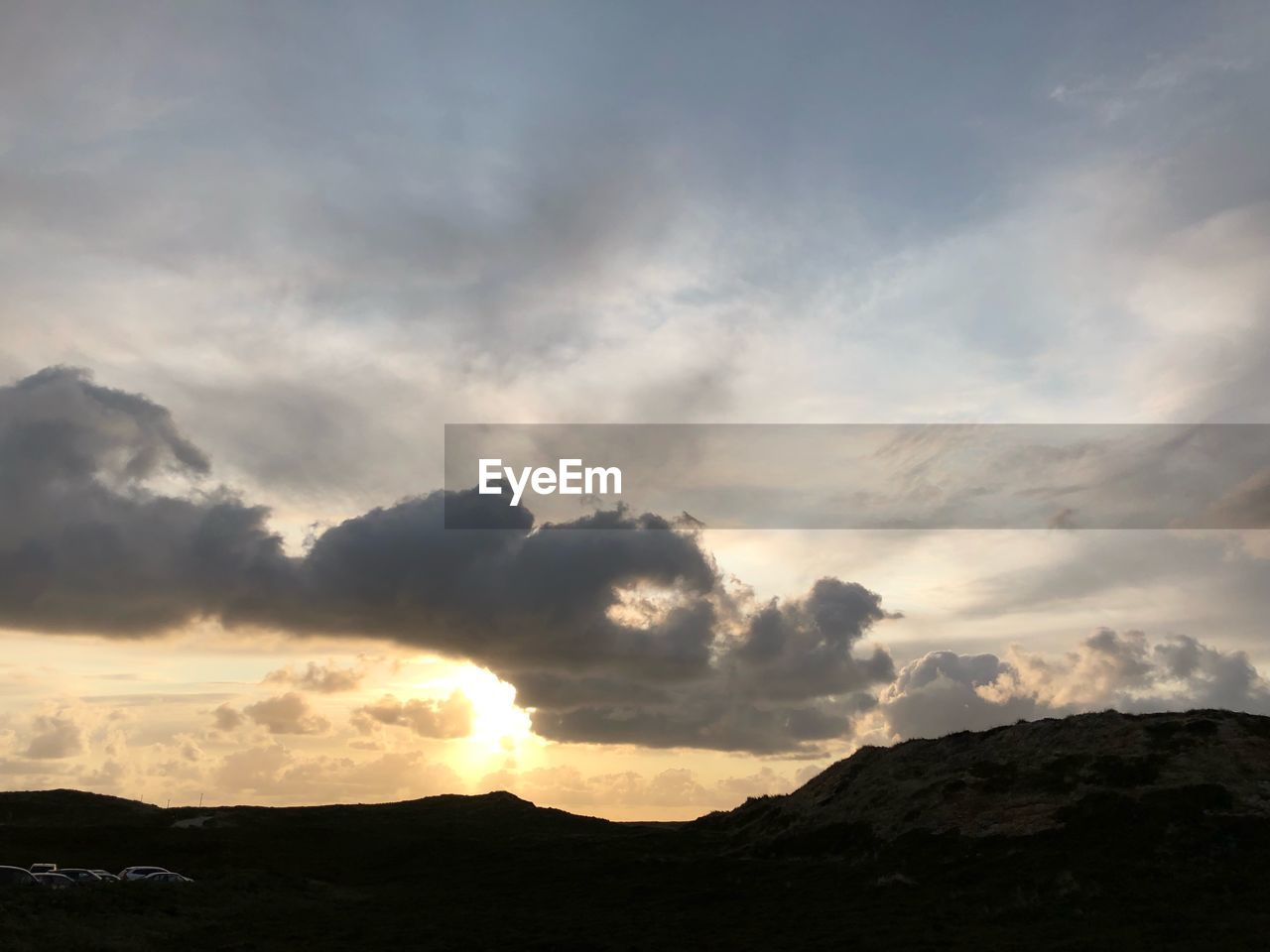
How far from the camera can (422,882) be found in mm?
86750

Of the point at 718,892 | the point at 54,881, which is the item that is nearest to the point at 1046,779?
the point at 718,892

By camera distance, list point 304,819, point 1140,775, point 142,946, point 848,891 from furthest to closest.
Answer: point 304,819 < point 1140,775 < point 848,891 < point 142,946

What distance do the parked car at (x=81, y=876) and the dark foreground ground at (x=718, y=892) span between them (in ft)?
19.2

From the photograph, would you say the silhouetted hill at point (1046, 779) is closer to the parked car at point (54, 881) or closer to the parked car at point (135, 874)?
the parked car at point (135, 874)

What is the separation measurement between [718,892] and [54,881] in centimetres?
4882

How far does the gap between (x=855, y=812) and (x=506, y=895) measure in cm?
3495

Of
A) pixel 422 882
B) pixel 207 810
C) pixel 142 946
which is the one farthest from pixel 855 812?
pixel 207 810

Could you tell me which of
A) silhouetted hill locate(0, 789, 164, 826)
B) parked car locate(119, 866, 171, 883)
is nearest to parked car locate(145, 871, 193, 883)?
parked car locate(119, 866, 171, 883)

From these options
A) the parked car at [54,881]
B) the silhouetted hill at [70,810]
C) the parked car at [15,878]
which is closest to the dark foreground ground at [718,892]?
the parked car at [54,881]

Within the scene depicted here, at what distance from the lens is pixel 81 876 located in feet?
225

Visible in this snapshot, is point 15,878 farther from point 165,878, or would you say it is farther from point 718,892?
point 718,892

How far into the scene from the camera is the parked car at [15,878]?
203 ft

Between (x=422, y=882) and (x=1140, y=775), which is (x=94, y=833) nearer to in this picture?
(x=422, y=882)

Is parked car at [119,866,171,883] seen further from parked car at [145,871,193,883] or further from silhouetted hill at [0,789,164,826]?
silhouetted hill at [0,789,164,826]
